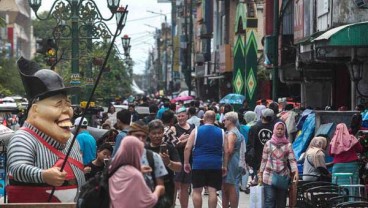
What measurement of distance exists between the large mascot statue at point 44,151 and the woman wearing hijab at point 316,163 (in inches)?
266

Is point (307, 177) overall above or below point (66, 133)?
below

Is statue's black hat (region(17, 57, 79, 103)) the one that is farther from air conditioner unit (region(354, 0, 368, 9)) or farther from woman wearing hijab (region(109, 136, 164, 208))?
air conditioner unit (region(354, 0, 368, 9))

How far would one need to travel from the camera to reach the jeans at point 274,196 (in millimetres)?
15609

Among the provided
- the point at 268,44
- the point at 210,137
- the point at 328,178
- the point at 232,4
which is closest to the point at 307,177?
the point at 328,178

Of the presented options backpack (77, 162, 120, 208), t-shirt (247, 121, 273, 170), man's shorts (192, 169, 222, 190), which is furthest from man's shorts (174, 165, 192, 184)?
backpack (77, 162, 120, 208)

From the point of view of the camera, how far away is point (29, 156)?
33.8 ft

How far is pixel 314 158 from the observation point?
1697cm

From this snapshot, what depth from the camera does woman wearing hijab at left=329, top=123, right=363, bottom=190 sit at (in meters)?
16.7

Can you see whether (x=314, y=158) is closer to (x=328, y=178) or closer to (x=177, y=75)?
(x=328, y=178)

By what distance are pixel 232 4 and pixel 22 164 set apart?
51.9 meters

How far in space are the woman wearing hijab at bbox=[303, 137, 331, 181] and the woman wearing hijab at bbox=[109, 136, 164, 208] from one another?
322 inches

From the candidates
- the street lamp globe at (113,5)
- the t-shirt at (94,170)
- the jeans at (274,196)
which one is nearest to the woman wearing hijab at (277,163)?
the jeans at (274,196)

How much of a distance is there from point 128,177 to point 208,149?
24.1 ft

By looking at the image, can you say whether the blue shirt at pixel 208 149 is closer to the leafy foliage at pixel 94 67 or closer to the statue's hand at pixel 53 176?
the statue's hand at pixel 53 176
